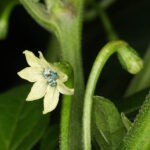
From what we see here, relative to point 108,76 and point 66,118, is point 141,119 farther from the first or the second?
point 108,76

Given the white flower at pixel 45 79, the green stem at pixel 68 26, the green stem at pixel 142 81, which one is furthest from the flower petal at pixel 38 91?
the green stem at pixel 142 81

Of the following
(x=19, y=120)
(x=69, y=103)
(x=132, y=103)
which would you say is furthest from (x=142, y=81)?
(x=69, y=103)

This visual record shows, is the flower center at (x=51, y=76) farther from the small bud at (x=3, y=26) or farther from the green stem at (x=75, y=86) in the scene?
the small bud at (x=3, y=26)

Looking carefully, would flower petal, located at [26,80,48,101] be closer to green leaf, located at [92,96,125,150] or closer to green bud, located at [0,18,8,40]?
green leaf, located at [92,96,125,150]

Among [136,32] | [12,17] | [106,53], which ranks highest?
[106,53]

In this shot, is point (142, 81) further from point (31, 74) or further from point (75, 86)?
point (31, 74)

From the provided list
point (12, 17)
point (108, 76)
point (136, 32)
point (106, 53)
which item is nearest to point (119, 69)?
point (108, 76)

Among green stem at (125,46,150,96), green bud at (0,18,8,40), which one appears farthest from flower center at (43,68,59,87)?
green stem at (125,46,150,96)
